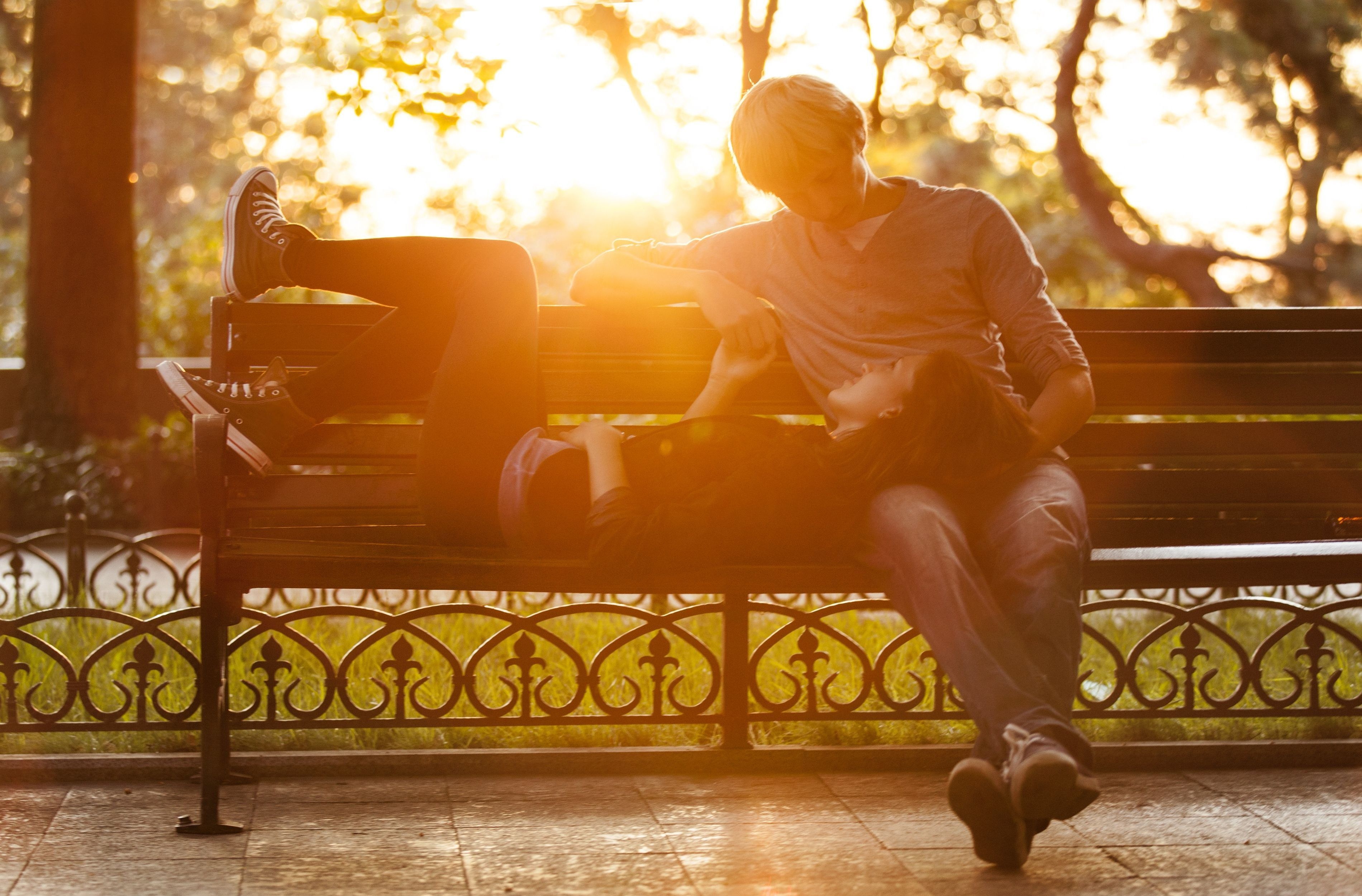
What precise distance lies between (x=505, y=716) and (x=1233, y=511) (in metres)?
Result: 2.08

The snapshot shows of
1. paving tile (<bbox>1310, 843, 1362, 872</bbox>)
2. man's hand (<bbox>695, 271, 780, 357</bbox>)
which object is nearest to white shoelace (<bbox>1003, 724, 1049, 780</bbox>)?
paving tile (<bbox>1310, 843, 1362, 872</bbox>)

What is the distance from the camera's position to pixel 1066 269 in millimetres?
28672

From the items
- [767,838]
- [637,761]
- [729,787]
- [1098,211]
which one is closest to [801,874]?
[767,838]

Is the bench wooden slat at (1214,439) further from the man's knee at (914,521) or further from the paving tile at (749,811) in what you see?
the man's knee at (914,521)

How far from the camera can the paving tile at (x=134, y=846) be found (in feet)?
9.37

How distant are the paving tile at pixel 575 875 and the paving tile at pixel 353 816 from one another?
0.27m

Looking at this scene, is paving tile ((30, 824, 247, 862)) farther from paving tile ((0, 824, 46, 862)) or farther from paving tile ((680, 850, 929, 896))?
paving tile ((680, 850, 929, 896))

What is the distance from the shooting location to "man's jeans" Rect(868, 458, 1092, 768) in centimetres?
259

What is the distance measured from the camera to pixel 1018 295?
325cm

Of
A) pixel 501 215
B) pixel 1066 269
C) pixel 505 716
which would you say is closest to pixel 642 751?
pixel 505 716

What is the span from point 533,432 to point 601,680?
54.6 inches

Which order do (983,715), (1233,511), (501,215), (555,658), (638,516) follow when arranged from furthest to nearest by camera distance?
(501,215) < (555,658) < (1233,511) < (638,516) < (983,715)

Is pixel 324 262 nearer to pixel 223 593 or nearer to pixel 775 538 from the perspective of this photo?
pixel 223 593

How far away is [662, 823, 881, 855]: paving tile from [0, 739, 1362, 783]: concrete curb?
1.51 feet
